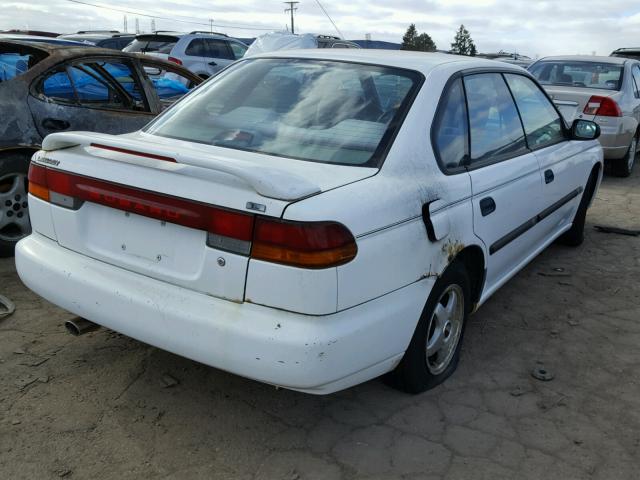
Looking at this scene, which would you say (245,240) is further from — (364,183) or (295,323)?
(364,183)

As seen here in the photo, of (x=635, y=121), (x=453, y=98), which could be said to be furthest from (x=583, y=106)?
(x=453, y=98)

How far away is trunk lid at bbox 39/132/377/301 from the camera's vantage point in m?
2.26

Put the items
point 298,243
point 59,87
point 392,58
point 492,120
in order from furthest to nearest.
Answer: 1. point 59,87
2. point 492,120
3. point 392,58
4. point 298,243

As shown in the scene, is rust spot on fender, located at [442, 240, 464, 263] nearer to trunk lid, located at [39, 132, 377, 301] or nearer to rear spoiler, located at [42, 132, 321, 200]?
trunk lid, located at [39, 132, 377, 301]

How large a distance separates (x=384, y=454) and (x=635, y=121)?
25.0ft

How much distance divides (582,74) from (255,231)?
7817 millimetres

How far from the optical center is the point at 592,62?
347 inches

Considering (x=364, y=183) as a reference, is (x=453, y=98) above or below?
above

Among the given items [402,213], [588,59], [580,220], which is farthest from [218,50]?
[402,213]

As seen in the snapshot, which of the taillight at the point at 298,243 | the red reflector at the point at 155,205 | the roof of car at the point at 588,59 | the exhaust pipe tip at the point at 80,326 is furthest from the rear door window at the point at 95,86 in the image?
the roof of car at the point at 588,59

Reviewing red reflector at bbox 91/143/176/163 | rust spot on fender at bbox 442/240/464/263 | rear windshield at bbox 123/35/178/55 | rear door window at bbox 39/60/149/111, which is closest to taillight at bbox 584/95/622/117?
rear door window at bbox 39/60/149/111

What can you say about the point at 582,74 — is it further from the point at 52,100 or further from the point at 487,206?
the point at 52,100

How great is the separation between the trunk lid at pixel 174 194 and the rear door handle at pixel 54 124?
2.14 meters

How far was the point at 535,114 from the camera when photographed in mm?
4168
